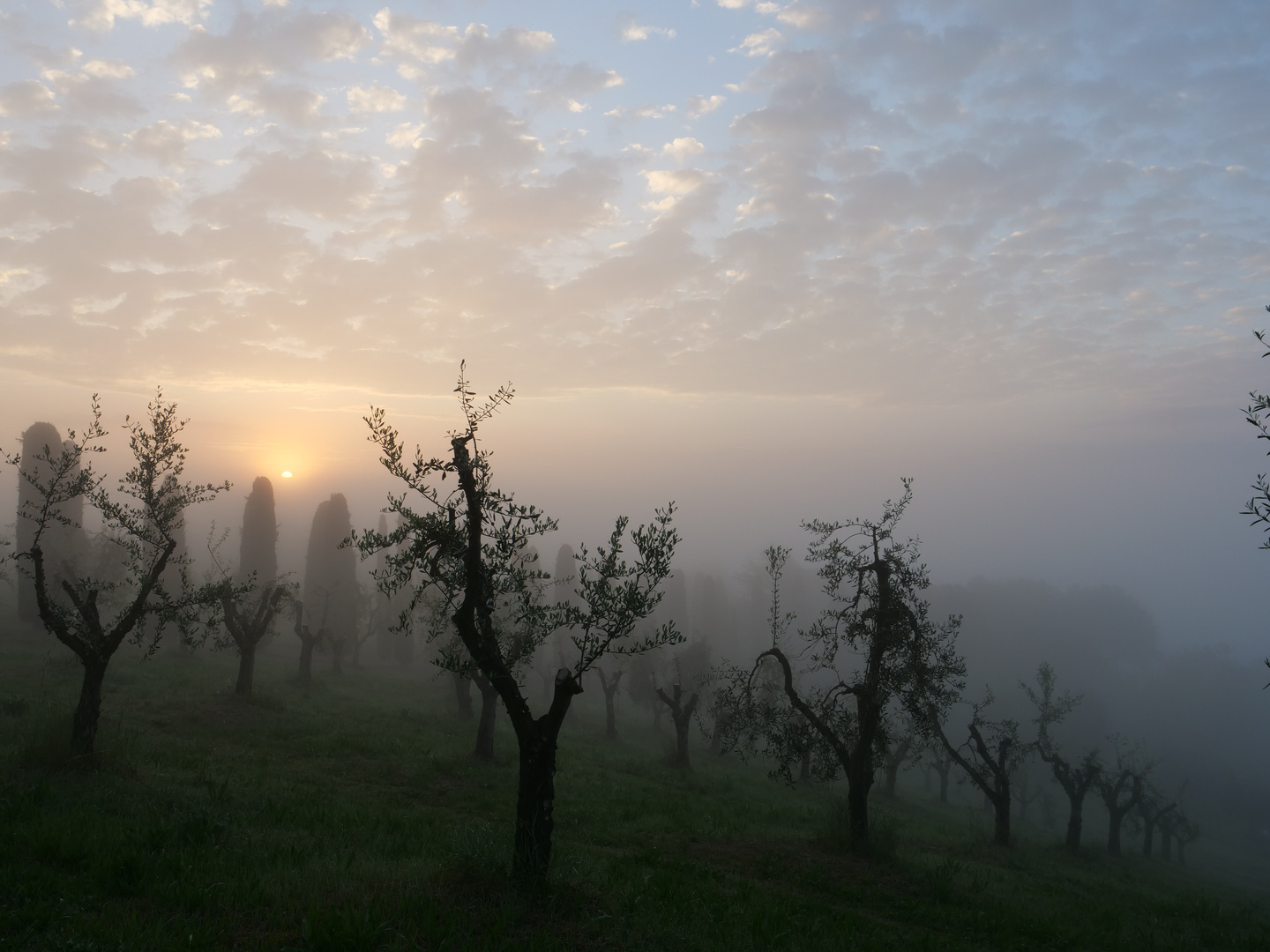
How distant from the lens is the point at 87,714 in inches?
741

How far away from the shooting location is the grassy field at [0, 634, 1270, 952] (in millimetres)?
11125

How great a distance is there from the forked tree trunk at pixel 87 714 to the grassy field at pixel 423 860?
1.47 ft

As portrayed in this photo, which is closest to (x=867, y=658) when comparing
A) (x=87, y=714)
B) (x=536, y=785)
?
(x=536, y=785)

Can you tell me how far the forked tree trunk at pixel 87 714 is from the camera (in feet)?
60.9

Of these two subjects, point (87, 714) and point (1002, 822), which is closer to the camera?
point (87, 714)

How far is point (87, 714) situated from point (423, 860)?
39.2ft

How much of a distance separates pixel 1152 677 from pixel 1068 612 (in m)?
19.4

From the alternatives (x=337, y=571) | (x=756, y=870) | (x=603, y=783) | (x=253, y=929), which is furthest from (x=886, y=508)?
(x=337, y=571)

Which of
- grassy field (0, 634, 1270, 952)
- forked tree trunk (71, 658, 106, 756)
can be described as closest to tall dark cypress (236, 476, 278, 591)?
grassy field (0, 634, 1270, 952)

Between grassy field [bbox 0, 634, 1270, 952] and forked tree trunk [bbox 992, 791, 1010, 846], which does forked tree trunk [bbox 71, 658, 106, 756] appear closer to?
grassy field [bbox 0, 634, 1270, 952]

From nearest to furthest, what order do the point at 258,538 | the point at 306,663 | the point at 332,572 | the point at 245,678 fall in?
the point at 245,678 < the point at 306,663 < the point at 258,538 < the point at 332,572

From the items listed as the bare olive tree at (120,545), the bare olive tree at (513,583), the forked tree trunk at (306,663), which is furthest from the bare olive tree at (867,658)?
the forked tree trunk at (306,663)

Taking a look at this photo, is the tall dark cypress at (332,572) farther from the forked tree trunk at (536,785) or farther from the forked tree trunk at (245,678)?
the forked tree trunk at (536,785)

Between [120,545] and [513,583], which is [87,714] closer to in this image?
[120,545]
